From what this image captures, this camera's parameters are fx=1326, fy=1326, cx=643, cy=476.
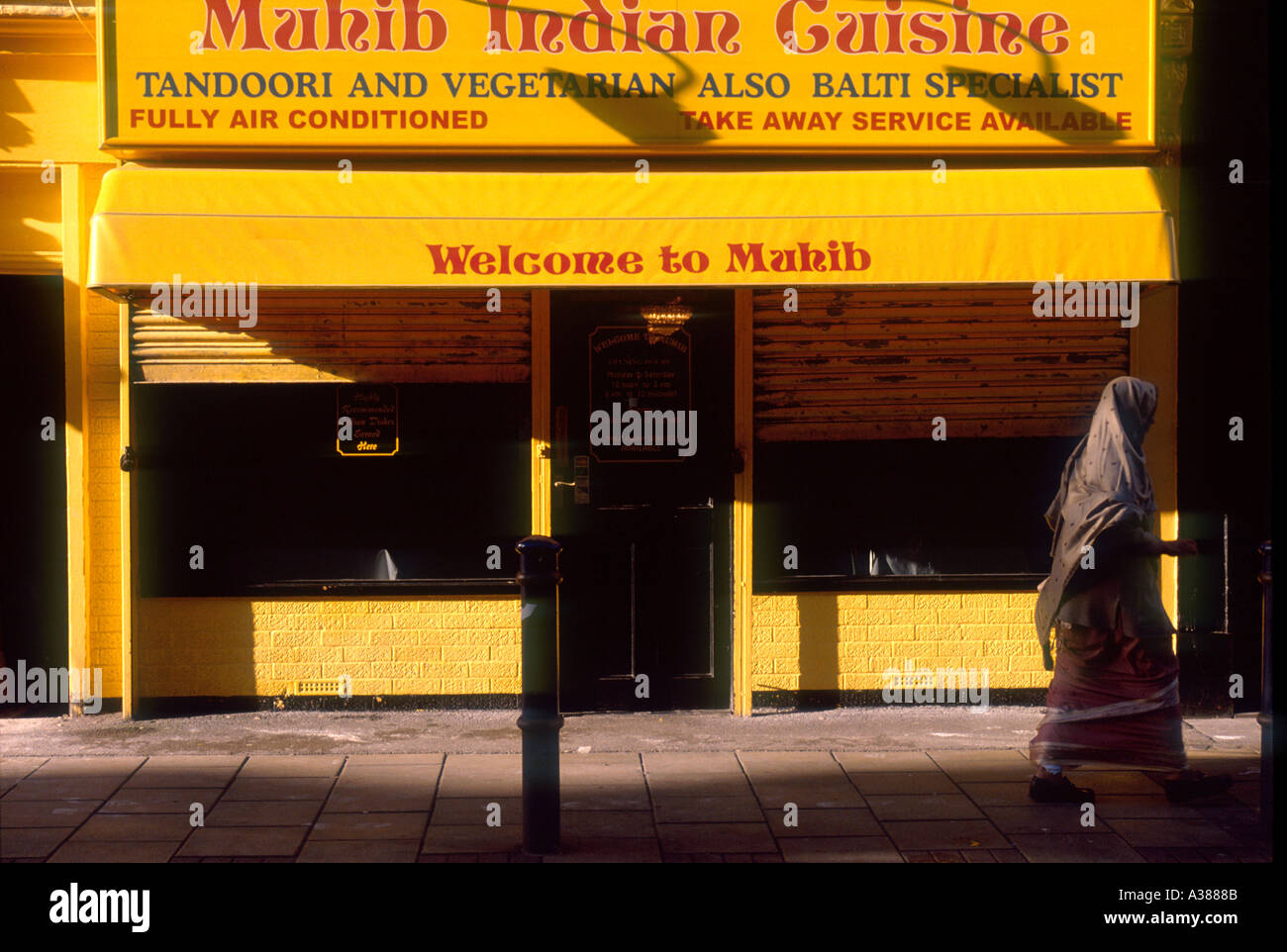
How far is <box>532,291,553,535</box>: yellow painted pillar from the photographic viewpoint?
7055mm

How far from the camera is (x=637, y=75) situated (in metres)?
6.69

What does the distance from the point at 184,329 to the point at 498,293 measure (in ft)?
5.45

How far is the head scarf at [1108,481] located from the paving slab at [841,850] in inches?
52.0

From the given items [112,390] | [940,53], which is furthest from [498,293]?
[940,53]

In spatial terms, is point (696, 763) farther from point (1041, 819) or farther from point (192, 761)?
point (192, 761)

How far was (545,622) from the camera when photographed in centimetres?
478

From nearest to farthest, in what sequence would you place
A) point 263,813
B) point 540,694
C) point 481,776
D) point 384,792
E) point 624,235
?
point 540,694 → point 263,813 → point 384,792 → point 481,776 → point 624,235

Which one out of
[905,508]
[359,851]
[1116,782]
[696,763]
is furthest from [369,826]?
[905,508]

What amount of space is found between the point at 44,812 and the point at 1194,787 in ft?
15.4

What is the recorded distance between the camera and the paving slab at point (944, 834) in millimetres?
4949

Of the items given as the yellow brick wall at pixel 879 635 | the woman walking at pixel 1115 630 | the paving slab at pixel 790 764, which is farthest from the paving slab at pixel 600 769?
the woman walking at pixel 1115 630

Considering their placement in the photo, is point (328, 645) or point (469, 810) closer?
point (469, 810)

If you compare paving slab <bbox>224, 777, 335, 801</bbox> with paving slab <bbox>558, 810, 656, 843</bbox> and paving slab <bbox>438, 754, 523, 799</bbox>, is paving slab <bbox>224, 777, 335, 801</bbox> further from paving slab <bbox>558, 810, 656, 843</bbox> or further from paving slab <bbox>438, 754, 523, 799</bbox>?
paving slab <bbox>558, 810, 656, 843</bbox>
